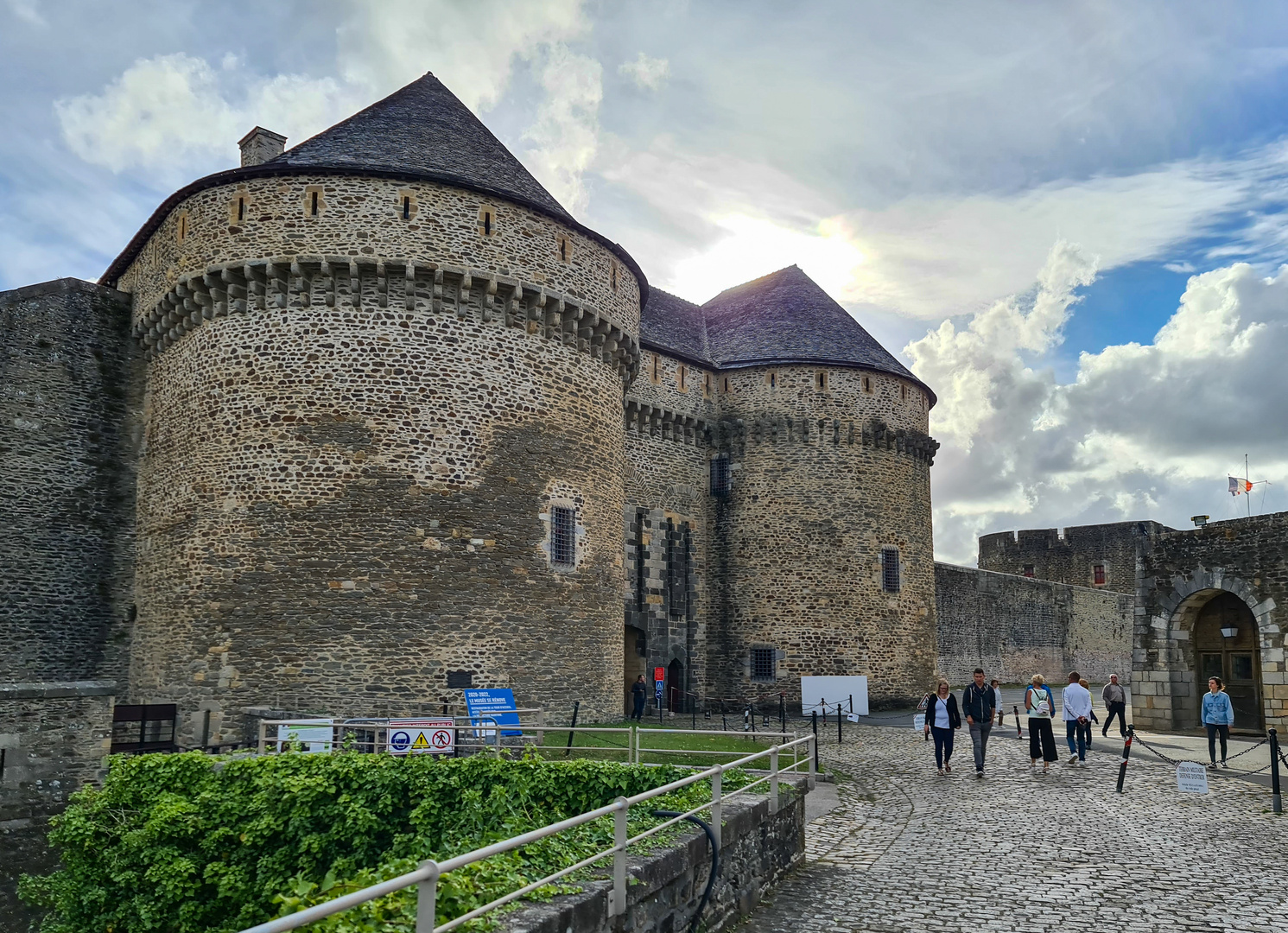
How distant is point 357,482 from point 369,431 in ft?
3.02

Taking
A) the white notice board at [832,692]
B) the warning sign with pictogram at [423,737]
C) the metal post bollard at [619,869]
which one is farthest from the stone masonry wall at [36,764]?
the white notice board at [832,692]

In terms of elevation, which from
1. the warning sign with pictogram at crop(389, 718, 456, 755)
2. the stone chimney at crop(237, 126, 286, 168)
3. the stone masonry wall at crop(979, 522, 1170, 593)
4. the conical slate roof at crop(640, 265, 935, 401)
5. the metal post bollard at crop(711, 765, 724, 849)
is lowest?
the warning sign with pictogram at crop(389, 718, 456, 755)

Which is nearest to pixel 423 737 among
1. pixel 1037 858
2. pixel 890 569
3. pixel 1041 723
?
pixel 1037 858

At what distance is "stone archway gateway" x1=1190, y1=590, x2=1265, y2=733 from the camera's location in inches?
724

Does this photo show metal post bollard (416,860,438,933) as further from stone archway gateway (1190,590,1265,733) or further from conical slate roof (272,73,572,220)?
stone archway gateway (1190,590,1265,733)

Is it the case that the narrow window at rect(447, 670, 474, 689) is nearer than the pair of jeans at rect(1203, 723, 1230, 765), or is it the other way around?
the pair of jeans at rect(1203, 723, 1230, 765)

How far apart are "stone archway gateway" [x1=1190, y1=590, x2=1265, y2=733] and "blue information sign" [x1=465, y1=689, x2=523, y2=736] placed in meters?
13.9

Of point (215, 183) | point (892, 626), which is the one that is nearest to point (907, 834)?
point (215, 183)

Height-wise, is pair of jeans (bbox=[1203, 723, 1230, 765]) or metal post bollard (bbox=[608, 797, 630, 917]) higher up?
metal post bollard (bbox=[608, 797, 630, 917])

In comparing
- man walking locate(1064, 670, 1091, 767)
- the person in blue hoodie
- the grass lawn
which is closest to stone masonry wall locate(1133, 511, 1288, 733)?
the person in blue hoodie

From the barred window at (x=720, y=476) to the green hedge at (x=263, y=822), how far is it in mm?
17132

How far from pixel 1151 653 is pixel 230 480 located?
716 inches

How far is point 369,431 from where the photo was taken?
16156 millimetres

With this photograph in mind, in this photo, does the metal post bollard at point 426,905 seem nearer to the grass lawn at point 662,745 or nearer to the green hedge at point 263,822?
the green hedge at point 263,822
